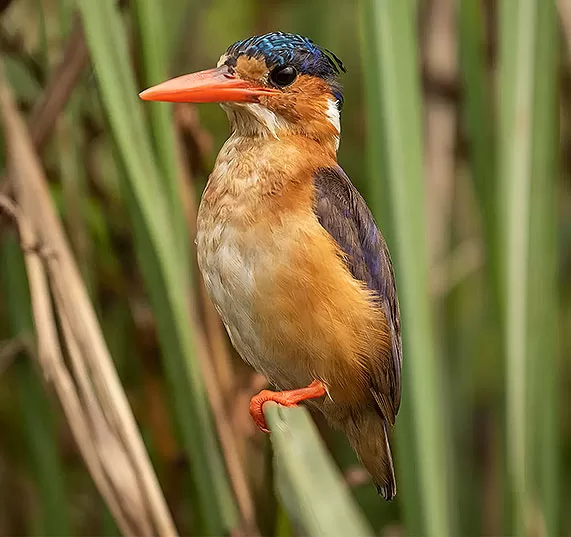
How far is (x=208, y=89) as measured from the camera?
83cm

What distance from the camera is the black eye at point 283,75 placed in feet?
3.20

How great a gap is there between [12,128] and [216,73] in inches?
21.1

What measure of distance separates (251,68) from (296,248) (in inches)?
7.4

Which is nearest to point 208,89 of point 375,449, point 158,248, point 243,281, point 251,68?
point 251,68

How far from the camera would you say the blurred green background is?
45.1 inches

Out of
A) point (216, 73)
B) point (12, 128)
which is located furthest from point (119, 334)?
point (216, 73)

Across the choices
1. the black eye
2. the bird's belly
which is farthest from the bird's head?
the bird's belly

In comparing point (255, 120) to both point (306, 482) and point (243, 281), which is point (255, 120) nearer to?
point (243, 281)

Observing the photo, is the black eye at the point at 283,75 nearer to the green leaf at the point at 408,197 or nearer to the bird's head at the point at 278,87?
the bird's head at the point at 278,87

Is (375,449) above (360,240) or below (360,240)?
below

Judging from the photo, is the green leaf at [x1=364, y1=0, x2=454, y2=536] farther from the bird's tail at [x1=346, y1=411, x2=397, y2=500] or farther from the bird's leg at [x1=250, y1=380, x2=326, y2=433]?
the bird's leg at [x1=250, y1=380, x2=326, y2=433]

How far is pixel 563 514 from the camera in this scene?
2.41 m

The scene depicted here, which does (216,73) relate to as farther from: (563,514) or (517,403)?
(563,514)

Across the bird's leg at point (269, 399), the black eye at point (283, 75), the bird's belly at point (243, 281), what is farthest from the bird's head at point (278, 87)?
the bird's leg at point (269, 399)
